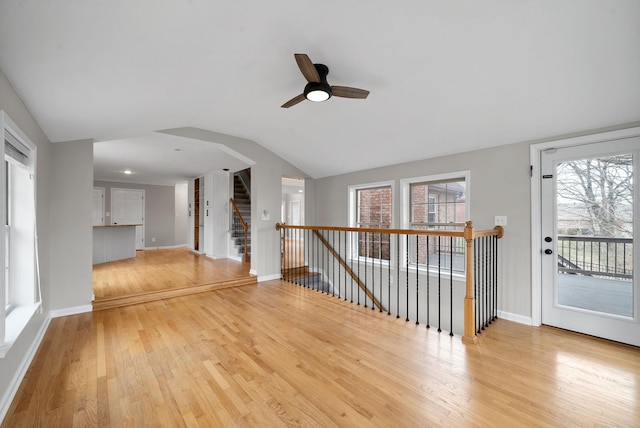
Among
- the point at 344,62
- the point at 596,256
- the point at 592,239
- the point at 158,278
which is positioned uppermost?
the point at 344,62

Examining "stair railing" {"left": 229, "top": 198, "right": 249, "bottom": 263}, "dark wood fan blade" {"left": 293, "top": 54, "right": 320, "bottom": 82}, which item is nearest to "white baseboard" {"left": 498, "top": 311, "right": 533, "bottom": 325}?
"dark wood fan blade" {"left": 293, "top": 54, "right": 320, "bottom": 82}

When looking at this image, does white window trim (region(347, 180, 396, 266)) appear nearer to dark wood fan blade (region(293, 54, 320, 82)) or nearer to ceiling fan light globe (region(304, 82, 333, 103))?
ceiling fan light globe (region(304, 82, 333, 103))

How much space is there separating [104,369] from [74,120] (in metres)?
2.27

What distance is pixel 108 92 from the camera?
2078 mm

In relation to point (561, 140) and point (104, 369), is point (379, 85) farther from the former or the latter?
point (104, 369)

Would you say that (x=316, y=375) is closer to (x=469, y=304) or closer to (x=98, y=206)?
(x=469, y=304)

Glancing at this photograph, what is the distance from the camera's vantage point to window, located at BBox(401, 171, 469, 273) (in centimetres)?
390

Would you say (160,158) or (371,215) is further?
(160,158)

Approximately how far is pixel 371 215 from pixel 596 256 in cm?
311

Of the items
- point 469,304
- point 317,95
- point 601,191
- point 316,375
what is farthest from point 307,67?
point 601,191

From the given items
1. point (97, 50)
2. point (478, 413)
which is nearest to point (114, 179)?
point (97, 50)

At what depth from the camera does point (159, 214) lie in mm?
9312

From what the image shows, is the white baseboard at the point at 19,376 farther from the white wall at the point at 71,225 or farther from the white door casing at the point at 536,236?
the white door casing at the point at 536,236

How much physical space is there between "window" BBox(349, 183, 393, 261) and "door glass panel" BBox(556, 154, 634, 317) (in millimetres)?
2294
